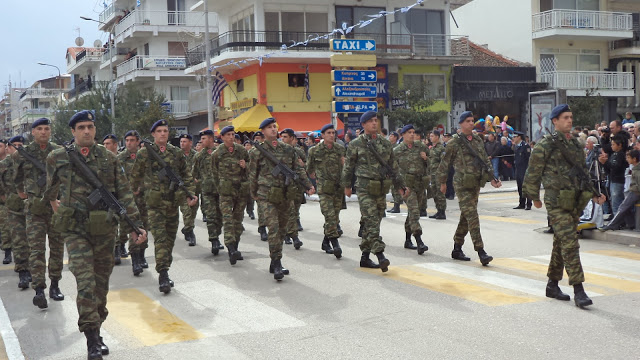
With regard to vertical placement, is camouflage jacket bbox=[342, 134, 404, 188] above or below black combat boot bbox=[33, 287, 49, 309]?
above

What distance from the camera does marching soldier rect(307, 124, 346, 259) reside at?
1157 centimetres

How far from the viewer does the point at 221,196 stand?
1120 centimetres

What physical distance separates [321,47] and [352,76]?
1211cm

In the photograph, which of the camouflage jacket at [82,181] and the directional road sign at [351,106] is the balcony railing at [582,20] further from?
the camouflage jacket at [82,181]

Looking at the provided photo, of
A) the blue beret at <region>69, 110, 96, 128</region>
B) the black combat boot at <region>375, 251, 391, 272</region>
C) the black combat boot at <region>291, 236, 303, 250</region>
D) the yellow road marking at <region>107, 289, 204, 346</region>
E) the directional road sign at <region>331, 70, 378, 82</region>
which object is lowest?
the yellow road marking at <region>107, 289, 204, 346</region>

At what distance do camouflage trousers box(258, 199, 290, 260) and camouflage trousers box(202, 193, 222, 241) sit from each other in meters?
2.23

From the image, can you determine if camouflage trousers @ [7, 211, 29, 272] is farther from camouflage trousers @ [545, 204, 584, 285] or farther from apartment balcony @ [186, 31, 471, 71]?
apartment balcony @ [186, 31, 471, 71]

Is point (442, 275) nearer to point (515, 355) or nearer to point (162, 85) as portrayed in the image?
point (515, 355)

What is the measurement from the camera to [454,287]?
8.45m

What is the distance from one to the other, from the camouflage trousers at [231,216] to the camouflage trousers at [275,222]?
1086 millimetres

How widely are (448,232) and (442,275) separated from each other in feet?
Answer: 15.1

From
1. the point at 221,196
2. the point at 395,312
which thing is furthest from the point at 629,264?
the point at 221,196

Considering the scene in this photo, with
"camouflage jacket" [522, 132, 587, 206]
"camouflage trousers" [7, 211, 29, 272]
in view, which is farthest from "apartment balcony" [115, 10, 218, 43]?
"camouflage jacket" [522, 132, 587, 206]

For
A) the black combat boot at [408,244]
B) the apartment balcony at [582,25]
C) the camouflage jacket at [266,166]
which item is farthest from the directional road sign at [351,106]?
the apartment balcony at [582,25]
